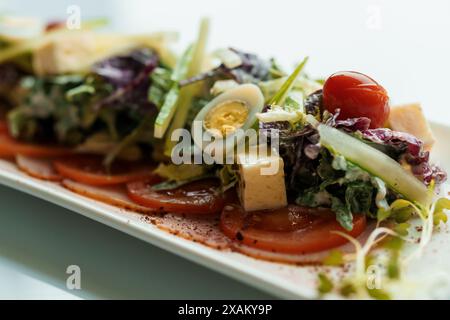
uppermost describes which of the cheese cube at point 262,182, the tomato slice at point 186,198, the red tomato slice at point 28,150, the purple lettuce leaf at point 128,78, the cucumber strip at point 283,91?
the cucumber strip at point 283,91

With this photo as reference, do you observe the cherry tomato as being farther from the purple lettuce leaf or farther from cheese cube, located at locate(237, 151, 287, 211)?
the purple lettuce leaf

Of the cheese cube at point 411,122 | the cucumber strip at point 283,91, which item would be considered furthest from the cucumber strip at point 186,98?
the cheese cube at point 411,122

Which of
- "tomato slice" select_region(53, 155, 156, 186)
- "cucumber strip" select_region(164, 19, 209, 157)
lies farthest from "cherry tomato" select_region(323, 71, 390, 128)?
"tomato slice" select_region(53, 155, 156, 186)

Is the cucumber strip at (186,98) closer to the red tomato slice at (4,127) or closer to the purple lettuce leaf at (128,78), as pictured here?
the purple lettuce leaf at (128,78)

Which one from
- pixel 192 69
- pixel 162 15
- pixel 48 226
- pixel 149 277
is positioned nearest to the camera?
pixel 149 277
